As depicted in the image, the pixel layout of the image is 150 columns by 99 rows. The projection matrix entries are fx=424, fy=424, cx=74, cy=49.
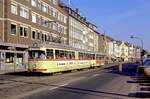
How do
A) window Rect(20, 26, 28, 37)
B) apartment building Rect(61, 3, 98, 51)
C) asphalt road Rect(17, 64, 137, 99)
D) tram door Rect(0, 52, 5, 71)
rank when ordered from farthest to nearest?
apartment building Rect(61, 3, 98, 51), window Rect(20, 26, 28, 37), tram door Rect(0, 52, 5, 71), asphalt road Rect(17, 64, 137, 99)

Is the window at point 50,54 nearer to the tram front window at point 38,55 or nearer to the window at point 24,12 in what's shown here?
the tram front window at point 38,55

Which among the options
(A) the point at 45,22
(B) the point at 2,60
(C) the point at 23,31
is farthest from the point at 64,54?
(A) the point at 45,22

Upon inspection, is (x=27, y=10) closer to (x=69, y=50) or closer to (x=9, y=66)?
(x=9, y=66)

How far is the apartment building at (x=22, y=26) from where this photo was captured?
63.0 meters

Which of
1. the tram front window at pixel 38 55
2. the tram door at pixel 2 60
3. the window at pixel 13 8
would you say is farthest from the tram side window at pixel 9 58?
the tram front window at pixel 38 55

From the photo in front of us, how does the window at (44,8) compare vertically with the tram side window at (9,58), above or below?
above

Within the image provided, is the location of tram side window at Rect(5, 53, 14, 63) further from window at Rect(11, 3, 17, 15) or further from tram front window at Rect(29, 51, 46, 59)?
tram front window at Rect(29, 51, 46, 59)

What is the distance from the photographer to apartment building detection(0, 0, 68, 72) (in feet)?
207

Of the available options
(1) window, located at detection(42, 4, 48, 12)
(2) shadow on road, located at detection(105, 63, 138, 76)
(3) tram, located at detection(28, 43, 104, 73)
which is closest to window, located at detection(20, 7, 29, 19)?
(1) window, located at detection(42, 4, 48, 12)

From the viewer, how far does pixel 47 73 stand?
1662 inches

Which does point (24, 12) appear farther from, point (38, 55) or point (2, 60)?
point (38, 55)

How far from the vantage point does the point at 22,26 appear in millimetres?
69438

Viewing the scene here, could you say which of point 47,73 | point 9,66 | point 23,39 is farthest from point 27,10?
point 47,73

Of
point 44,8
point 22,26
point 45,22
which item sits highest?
point 44,8
